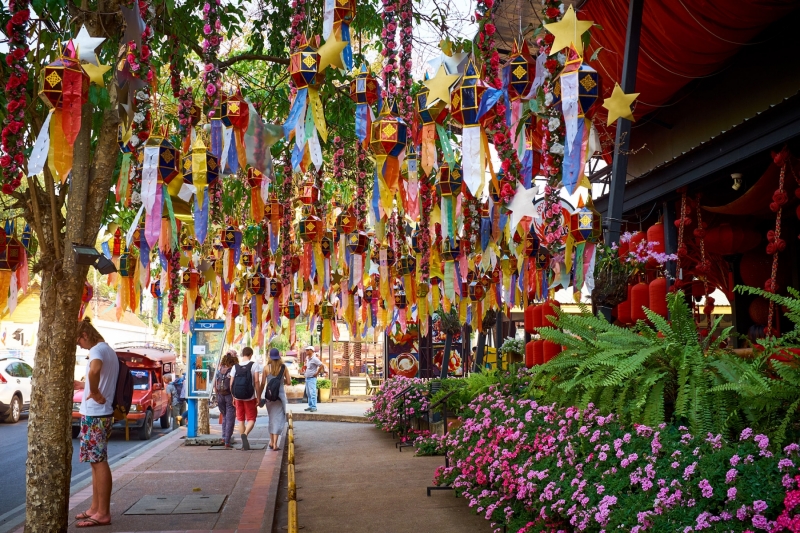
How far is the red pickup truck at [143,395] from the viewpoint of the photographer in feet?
55.1

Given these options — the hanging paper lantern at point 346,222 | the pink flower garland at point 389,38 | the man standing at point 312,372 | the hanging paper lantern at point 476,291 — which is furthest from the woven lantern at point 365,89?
the man standing at point 312,372

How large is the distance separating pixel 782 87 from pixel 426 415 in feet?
26.8

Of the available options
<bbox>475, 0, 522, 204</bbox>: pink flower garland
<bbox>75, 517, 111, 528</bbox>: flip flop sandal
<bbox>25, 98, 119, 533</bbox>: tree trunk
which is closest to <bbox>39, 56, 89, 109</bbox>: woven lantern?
<bbox>25, 98, 119, 533</bbox>: tree trunk

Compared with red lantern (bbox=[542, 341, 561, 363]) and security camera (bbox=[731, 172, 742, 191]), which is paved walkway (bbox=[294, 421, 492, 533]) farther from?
security camera (bbox=[731, 172, 742, 191])

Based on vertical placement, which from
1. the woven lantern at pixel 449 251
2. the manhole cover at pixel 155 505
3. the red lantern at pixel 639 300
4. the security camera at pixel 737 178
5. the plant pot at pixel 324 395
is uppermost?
the security camera at pixel 737 178

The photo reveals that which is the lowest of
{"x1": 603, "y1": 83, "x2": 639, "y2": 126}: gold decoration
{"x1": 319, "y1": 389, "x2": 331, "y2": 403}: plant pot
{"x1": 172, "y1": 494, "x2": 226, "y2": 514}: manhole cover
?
{"x1": 172, "y1": 494, "x2": 226, "y2": 514}: manhole cover

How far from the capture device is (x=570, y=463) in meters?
5.16

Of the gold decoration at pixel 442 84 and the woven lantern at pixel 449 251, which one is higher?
the gold decoration at pixel 442 84

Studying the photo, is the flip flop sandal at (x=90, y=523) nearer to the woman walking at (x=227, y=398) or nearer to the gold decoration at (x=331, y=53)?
the gold decoration at (x=331, y=53)

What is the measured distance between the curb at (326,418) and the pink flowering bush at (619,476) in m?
13.5

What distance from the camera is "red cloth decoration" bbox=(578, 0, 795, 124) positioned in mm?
8305

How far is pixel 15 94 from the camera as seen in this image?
191 inches

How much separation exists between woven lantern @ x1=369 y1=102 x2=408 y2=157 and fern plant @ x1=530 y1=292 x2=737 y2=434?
6.16 feet

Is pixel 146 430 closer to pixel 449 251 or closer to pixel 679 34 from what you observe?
pixel 449 251
